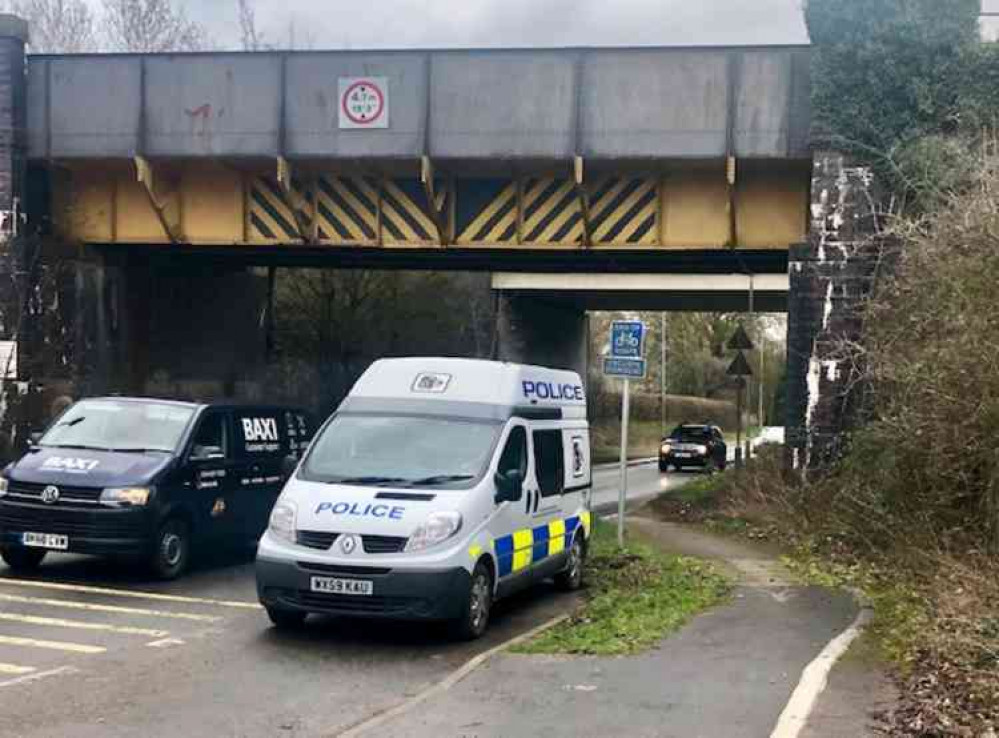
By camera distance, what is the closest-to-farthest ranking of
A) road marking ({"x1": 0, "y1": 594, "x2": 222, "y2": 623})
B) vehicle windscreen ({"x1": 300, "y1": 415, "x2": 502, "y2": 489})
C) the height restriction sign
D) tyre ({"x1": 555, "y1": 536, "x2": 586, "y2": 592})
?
vehicle windscreen ({"x1": 300, "y1": 415, "x2": 502, "y2": 489}), road marking ({"x1": 0, "y1": 594, "x2": 222, "y2": 623}), tyre ({"x1": 555, "y1": 536, "x2": 586, "y2": 592}), the height restriction sign

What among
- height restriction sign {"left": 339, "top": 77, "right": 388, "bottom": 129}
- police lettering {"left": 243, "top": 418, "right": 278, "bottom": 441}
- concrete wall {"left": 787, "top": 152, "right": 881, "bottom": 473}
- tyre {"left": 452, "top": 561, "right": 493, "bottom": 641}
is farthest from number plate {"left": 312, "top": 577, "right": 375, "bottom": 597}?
height restriction sign {"left": 339, "top": 77, "right": 388, "bottom": 129}

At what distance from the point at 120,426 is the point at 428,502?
15.8 feet

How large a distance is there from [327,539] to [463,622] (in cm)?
124

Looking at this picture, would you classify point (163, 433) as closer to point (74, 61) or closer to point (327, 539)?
point (327, 539)

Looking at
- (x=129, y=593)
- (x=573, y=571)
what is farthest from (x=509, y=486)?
(x=129, y=593)

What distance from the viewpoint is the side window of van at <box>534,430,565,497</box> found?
11.2 m

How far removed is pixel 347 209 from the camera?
67.5 feet

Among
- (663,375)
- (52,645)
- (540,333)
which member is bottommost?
(663,375)

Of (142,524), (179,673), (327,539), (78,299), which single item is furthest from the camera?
(78,299)

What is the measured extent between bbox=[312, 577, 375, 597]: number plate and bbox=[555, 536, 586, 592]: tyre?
3511mm

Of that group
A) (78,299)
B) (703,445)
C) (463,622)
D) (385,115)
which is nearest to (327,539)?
(463,622)

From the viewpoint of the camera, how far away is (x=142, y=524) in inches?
460

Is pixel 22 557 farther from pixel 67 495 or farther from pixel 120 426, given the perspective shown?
pixel 120 426

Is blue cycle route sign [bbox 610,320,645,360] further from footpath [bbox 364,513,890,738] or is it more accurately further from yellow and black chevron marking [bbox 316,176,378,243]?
yellow and black chevron marking [bbox 316,176,378,243]
